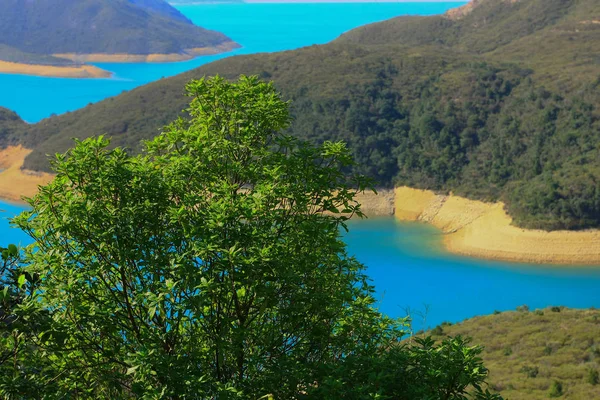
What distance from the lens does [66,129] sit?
51.1 m

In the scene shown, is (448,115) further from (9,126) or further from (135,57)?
(135,57)

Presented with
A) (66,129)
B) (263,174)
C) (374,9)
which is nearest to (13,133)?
(66,129)

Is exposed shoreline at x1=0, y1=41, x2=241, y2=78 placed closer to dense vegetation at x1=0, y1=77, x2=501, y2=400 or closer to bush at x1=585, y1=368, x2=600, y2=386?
bush at x1=585, y1=368, x2=600, y2=386

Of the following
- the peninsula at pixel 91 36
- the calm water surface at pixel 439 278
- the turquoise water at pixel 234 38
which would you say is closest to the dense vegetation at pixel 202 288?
the calm water surface at pixel 439 278

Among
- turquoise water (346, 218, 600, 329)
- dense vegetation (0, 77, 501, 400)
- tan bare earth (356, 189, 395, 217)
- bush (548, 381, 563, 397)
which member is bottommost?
bush (548, 381, 563, 397)

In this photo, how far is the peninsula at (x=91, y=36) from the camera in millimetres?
→ 108062

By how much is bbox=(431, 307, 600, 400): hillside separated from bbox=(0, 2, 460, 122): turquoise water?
2088 inches

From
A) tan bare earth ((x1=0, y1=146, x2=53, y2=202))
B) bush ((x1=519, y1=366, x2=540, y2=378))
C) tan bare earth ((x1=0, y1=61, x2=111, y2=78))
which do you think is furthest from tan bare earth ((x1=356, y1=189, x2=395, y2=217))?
tan bare earth ((x1=0, y1=61, x2=111, y2=78))

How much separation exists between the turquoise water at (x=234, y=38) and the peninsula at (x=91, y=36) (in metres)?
4.39

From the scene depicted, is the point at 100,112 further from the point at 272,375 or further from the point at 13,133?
the point at 272,375

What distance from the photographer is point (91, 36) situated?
373 ft

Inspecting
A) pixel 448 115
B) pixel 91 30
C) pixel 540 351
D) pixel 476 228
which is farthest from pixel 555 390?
pixel 91 30

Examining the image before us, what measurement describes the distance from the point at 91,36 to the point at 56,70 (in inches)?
777

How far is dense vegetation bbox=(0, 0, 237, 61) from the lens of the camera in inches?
4380
